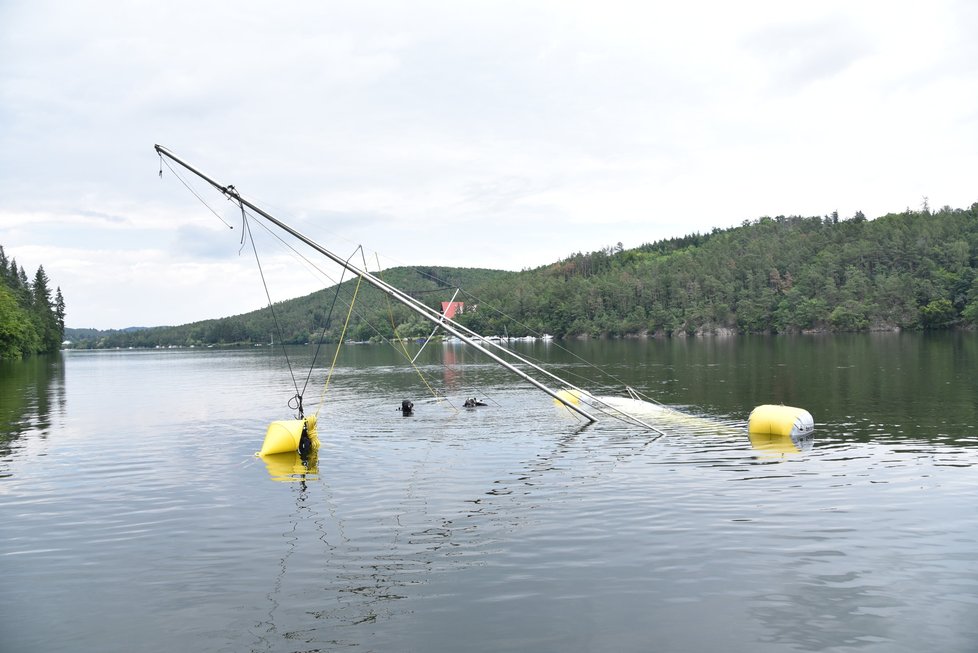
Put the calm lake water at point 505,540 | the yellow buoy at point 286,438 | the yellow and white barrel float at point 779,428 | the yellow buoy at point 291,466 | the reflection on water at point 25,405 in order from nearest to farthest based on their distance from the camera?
the calm lake water at point 505,540 → the yellow buoy at point 291,466 → the yellow and white barrel float at point 779,428 → the yellow buoy at point 286,438 → the reflection on water at point 25,405

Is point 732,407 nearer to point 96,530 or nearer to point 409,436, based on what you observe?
point 409,436

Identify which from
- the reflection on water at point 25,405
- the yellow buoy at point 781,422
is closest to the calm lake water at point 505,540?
the yellow buoy at point 781,422

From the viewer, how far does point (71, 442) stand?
4044 cm

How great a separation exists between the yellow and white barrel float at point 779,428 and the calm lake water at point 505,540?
899 mm

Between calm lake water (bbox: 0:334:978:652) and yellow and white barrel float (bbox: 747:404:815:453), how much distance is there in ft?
2.95

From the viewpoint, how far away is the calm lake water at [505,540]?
1368 centimetres

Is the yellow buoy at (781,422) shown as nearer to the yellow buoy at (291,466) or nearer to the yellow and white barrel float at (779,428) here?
the yellow and white barrel float at (779,428)

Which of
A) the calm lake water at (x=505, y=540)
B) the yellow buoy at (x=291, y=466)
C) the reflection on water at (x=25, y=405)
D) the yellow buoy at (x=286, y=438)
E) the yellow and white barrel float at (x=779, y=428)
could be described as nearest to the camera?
the calm lake water at (x=505, y=540)

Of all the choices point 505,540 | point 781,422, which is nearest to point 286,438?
point 505,540

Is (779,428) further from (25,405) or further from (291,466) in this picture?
(25,405)

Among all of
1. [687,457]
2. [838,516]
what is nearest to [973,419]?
[687,457]

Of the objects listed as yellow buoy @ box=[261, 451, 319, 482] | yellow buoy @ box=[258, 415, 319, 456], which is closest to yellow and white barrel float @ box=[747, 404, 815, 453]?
yellow buoy @ box=[261, 451, 319, 482]

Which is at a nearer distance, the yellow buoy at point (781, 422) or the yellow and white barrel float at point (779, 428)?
the yellow and white barrel float at point (779, 428)

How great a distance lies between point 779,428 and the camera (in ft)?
113
